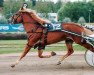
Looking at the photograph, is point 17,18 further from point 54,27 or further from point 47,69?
point 47,69

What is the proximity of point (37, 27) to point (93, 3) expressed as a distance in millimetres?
83532

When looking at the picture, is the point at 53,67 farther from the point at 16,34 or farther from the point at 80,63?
the point at 16,34

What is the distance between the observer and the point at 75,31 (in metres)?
13.8

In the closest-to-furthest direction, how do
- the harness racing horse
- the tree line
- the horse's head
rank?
the harness racing horse, the horse's head, the tree line

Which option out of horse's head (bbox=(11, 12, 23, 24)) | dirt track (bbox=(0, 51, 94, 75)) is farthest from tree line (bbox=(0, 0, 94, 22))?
horse's head (bbox=(11, 12, 23, 24))

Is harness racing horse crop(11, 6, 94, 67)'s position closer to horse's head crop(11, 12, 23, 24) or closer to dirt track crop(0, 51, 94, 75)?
horse's head crop(11, 12, 23, 24)

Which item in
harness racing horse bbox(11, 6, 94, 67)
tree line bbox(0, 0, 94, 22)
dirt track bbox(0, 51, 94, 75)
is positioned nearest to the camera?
dirt track bbox(0, 51, 94, 75)

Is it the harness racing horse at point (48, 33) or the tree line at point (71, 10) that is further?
the tree line at point (71, 10)

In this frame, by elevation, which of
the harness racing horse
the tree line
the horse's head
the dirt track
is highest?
the horse's head

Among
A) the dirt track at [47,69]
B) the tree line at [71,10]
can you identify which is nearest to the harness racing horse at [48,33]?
the dirt track at [47,69]

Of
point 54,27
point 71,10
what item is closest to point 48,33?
point 54,27

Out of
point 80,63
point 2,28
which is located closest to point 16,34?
point 2,28

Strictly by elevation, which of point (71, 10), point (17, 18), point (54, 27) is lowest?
point (71, 10)

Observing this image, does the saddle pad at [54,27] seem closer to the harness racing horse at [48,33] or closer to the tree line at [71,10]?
the harness racing horse at [48,33]
